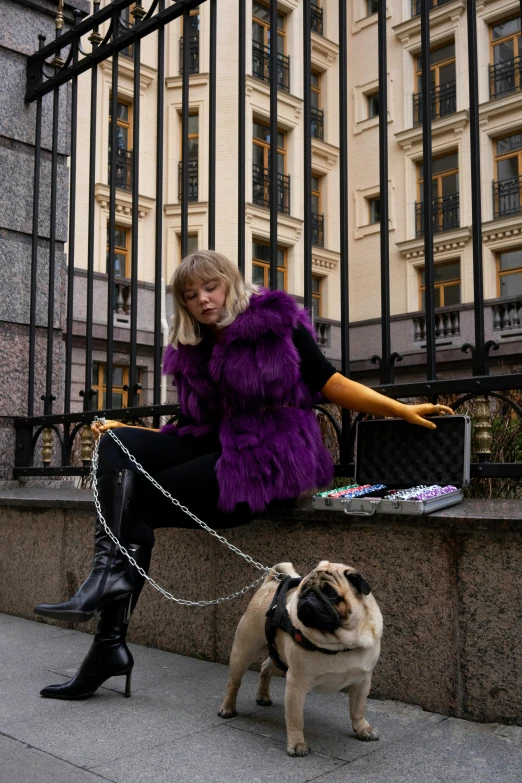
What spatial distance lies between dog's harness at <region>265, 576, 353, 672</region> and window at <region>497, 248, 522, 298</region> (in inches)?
719

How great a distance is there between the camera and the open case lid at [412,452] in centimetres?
305

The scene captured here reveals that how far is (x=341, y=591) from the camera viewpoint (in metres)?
2.28

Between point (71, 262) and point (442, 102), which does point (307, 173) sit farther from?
point (442, 102)

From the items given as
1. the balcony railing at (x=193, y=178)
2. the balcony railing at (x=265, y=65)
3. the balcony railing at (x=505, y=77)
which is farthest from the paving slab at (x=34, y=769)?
the balcony railing at (x=505, y=77)

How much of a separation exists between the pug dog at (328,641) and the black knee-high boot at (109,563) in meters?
0.72

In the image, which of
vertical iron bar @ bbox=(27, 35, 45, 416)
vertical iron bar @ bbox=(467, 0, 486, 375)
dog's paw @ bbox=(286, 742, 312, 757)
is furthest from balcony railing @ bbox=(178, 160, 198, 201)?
dog's paw @ bbox=(286, 742, 312, 757)

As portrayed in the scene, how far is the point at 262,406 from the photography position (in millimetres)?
3150

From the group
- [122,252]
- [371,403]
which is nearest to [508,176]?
[122,252]

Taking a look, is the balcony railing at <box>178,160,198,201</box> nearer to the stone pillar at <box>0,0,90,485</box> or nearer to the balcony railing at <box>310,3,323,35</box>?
the balcony railing at <box>310,3,323,35</box>

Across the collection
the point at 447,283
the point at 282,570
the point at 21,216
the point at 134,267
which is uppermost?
the point at 447,283

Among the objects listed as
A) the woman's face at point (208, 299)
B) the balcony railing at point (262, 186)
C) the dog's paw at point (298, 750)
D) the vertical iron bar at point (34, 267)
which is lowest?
the dog's paw at point (298, 750)

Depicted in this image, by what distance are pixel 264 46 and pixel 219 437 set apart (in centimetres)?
1882

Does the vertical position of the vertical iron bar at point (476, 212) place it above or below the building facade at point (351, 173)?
below

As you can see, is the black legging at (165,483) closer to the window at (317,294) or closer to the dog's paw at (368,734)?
the dog's paw at (368,734)
